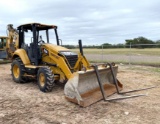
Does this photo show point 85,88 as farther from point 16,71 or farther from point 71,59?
point 16,71

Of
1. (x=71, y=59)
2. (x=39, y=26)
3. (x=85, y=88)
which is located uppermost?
(x=39, y=26)

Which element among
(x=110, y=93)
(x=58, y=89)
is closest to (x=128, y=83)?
(x=110, y=93)

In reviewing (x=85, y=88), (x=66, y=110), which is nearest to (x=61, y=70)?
(x=85, y=88)

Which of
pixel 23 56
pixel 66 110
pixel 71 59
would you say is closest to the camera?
pixel 66 110

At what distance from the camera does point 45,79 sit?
771cm

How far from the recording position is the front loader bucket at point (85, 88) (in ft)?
20.9

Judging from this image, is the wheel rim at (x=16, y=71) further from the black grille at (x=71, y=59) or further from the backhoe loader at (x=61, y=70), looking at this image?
the black grille at (x=71, y=59)

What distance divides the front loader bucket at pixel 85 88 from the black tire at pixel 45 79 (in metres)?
1.15

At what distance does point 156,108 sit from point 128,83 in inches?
130

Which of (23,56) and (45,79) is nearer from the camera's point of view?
(45,79)

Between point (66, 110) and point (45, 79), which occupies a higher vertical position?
point (45, 79)

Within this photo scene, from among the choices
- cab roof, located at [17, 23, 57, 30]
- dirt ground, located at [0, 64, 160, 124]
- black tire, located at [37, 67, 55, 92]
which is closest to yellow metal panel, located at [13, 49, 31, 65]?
cab roof, located at [17, 23, 57, 30]

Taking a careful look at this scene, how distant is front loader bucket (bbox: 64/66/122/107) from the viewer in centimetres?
636

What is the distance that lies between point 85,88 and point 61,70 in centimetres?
155
